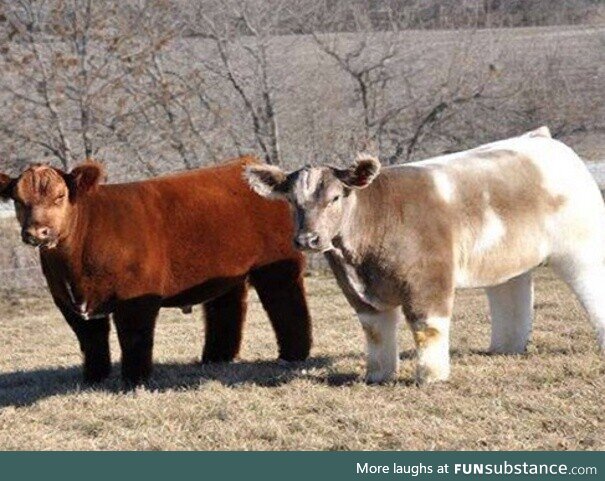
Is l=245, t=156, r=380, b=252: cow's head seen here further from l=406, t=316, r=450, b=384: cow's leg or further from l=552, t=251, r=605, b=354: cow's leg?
l=552, t=251, r=605, b=354: cow's leg

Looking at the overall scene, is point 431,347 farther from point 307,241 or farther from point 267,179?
point 267,179

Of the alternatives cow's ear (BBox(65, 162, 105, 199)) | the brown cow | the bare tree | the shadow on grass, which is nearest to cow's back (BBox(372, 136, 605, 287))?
the shadow on grass

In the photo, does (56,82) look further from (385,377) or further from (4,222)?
(385,377)

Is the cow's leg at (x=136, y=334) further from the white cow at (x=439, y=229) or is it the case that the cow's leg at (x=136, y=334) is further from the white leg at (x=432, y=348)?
the white leg at (x=432, y=348)

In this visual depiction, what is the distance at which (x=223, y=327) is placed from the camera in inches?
372

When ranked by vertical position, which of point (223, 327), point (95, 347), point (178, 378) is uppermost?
point (95, 347)

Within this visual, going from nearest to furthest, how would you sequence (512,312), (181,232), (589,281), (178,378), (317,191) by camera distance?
1. (317,191)
2. (589,281)
3. (181,232)
4. (178,378)
5. (512,312)

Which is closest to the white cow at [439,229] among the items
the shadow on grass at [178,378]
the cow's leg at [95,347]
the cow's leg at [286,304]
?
the shadow on grass at [178,378]

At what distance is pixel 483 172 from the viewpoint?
7.86 meters

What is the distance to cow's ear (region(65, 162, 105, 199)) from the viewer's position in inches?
318

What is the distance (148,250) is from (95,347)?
101 cm

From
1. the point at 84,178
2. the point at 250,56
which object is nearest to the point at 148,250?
the point at 84,178

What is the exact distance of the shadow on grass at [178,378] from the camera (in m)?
8.27

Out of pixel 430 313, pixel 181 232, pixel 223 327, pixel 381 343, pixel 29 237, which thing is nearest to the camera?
pixel 430 313
